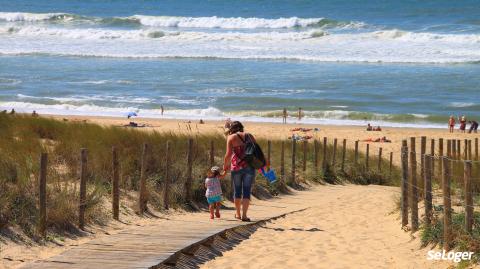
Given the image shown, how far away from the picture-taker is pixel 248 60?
58.4 metres

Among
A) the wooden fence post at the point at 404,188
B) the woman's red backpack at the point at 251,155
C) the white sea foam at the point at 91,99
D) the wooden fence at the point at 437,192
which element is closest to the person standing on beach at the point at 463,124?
the white sea foam at the point at 91,99

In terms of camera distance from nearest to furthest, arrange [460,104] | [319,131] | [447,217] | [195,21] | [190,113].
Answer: [447,217] < [319,131] < [190,113] < [460,104] < [195,21]

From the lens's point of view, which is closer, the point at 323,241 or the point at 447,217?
the point at 447,217

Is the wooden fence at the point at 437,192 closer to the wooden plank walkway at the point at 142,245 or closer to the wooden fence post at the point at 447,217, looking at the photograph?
the wooden fence post at the point at 447,217

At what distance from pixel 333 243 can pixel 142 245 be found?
2988 mm

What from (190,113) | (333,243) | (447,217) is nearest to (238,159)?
(333,243)

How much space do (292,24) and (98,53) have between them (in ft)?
69.5

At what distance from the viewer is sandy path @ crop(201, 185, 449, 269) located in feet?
34.8

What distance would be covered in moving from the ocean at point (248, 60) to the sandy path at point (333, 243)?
20.8 metres

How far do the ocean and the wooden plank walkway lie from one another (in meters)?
23.6

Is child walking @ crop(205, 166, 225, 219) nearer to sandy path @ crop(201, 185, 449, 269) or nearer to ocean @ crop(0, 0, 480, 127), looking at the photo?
sandy path @ crop(201, 185, 449, 269)

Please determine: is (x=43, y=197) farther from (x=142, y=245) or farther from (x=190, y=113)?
(x=190, y=113)

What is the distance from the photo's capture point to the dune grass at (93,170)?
37.3 ft

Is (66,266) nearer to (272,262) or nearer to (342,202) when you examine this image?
(272,262)
